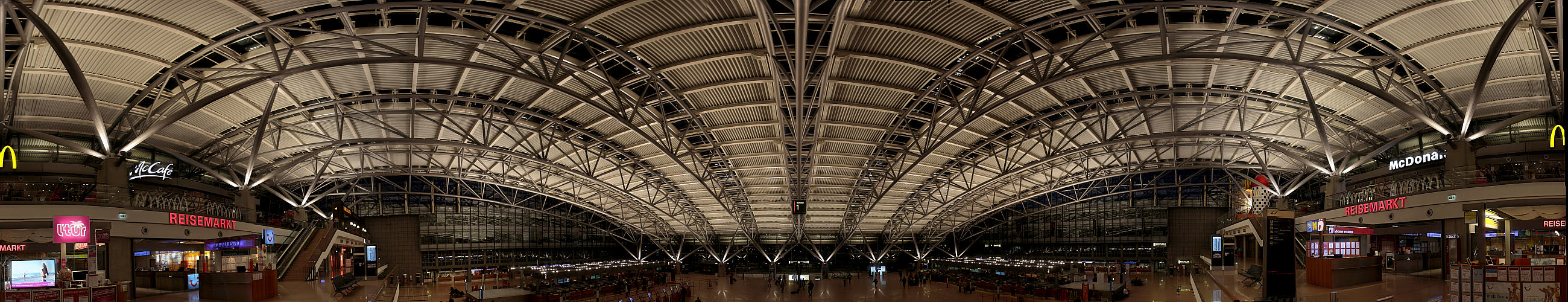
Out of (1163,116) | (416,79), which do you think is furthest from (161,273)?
(1163,116)

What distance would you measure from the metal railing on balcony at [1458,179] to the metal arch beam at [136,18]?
1704 inches

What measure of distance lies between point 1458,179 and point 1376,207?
4343 mm

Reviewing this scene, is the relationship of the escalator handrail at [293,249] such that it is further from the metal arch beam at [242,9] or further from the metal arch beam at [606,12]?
the metal arch beam at [606,12]

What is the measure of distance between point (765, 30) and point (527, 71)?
10077mm

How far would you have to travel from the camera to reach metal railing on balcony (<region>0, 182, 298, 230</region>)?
28312 mm

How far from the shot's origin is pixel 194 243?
4938cm

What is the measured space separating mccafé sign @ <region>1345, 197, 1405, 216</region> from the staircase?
2080 inches

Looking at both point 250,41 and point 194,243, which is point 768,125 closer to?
point 250,41

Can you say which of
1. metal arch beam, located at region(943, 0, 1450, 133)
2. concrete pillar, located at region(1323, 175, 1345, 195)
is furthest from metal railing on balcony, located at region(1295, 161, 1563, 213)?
metal arch beam, located at region(943, 0, 1450, 133)

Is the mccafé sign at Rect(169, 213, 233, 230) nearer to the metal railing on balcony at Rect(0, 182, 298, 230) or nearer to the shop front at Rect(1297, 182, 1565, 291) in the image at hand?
the metal railing on balcony at Rect(0, 182, 298, 230)

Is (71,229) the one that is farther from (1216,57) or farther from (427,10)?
(1216,57)

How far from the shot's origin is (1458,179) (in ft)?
98.4

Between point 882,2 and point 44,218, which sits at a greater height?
point 882,2

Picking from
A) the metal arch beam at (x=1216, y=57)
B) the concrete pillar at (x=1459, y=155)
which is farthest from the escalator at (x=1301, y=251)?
the metal arch beam at (x=1216, y=57)
